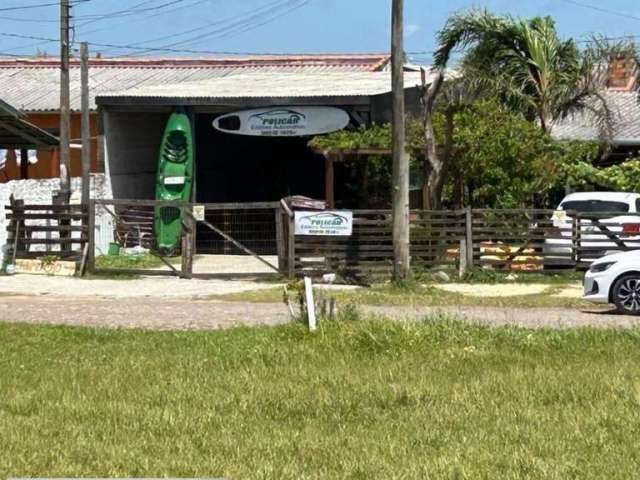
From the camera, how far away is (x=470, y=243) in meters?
23.0

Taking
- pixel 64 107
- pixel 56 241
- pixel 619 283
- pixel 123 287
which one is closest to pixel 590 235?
pixel 619 283

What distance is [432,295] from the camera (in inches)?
820

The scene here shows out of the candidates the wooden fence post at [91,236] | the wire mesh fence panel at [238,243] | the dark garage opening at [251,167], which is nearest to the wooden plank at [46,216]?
the wooden fence post at [91,236]

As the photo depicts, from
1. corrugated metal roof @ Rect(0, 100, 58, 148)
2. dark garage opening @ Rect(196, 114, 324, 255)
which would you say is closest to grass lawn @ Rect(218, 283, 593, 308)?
corrugated metal roof @ Rect(0, 100, 58, 148)

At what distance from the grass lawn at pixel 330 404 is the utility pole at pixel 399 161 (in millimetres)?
9152

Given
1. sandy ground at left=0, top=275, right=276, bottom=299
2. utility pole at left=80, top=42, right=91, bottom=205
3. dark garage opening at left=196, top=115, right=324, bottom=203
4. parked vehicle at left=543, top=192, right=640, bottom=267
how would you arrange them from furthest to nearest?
dark garage opening at left=196, top=115, right=324, bottom=203 < utility pole at left=80, top=42, right=91, bottom=205 < parked vehicle at left=543, top=192, right=640, bottom=267 < sandy ground at left=0, top=275, right=276, bottom=299

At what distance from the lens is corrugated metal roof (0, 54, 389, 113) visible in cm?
4016

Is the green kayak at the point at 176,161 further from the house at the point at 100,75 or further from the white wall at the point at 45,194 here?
the house at the point at 100,75

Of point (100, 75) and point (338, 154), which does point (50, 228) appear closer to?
point (338, 154)

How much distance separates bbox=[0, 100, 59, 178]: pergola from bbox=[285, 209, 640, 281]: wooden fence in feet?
24.7

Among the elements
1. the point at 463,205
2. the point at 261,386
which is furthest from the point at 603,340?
the point at 463,205

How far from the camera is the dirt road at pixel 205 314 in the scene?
15.7m

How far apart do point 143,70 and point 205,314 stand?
91.7 ft

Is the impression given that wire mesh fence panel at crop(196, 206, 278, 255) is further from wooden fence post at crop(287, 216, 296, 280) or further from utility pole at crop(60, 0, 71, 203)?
wooden fence post at crop(287, 216, 296, 280)
